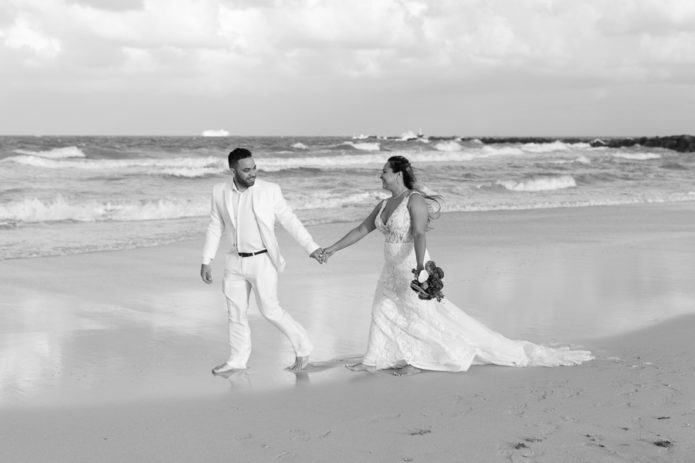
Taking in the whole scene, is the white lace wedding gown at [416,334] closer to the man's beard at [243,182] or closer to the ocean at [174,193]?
the man's beard at [243,182]

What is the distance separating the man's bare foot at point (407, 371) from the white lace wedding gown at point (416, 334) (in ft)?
0.11

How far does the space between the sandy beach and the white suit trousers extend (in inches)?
8.0

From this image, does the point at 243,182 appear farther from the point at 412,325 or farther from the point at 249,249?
the point at 412,325

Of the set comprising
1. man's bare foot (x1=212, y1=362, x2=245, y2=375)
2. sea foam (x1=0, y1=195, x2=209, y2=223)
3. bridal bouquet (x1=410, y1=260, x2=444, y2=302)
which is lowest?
sea foam (x1=0, y1=195, x2=209, y2=223)

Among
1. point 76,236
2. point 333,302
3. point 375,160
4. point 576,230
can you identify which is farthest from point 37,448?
point 375,160

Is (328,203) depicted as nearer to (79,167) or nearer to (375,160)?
(79,167)

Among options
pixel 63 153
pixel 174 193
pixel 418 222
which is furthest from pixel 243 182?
pixel 63 153

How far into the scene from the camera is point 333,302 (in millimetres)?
9000

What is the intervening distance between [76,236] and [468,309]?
8.99 metres

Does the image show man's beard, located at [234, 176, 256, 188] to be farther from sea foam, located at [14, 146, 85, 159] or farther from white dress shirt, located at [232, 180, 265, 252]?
sea foam, located at [14, 146, 85, 159]

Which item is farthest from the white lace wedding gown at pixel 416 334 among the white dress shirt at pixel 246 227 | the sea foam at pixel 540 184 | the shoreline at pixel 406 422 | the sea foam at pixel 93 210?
the sea foam at pixel 540 184

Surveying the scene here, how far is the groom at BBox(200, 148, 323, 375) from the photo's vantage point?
20.2ft

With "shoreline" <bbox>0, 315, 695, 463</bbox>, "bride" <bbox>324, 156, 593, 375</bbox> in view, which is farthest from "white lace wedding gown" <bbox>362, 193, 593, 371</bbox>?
"shoreline" <bbox>0, 315, 695, 463</bbox>

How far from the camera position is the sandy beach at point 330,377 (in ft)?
15.3
